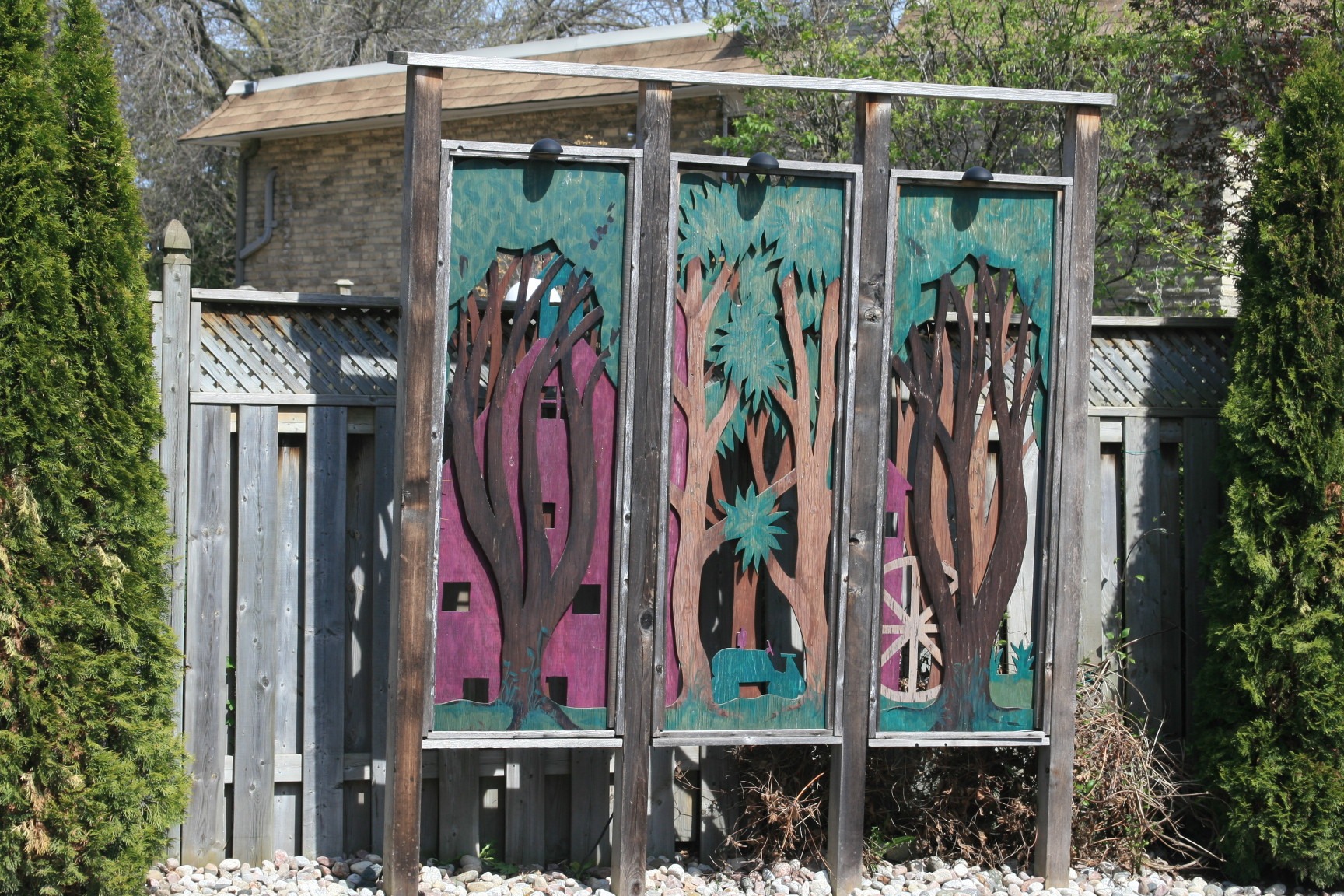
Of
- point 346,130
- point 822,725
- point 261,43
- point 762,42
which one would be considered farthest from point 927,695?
point 261,43

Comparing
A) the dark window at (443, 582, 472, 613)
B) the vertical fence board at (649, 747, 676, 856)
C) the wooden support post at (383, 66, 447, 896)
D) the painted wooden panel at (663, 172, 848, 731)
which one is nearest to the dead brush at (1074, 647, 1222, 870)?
the painted wooden panel at (663, 172, 848, 731)

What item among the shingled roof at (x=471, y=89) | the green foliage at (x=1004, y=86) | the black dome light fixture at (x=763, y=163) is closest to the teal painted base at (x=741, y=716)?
the black dome light fixture at (x=763, y=163)

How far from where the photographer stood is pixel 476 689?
440cm

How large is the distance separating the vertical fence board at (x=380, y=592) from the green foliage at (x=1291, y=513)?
10.8 feet

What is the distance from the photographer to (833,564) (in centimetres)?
450

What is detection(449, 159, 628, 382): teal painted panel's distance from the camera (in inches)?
168

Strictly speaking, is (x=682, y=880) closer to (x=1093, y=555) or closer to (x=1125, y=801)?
(x=1125, y=801)

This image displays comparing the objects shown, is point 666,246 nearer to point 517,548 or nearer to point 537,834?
point 517,548

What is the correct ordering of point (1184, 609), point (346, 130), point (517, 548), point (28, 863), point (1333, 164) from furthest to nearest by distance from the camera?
1. point (346, 130)
2. point (1184, 609)
3. point (1333, 164)
4. point (517, 548)
5. point (28, 863)

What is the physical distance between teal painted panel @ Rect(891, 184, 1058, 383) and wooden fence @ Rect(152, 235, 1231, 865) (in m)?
1.99

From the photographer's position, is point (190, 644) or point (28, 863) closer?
point (28, 863)

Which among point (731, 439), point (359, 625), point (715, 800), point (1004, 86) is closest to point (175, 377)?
point (359, 625)

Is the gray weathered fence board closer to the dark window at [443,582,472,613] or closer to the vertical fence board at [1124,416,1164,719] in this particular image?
the dark window at [443,582,472,613]

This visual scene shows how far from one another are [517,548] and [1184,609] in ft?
9.62
